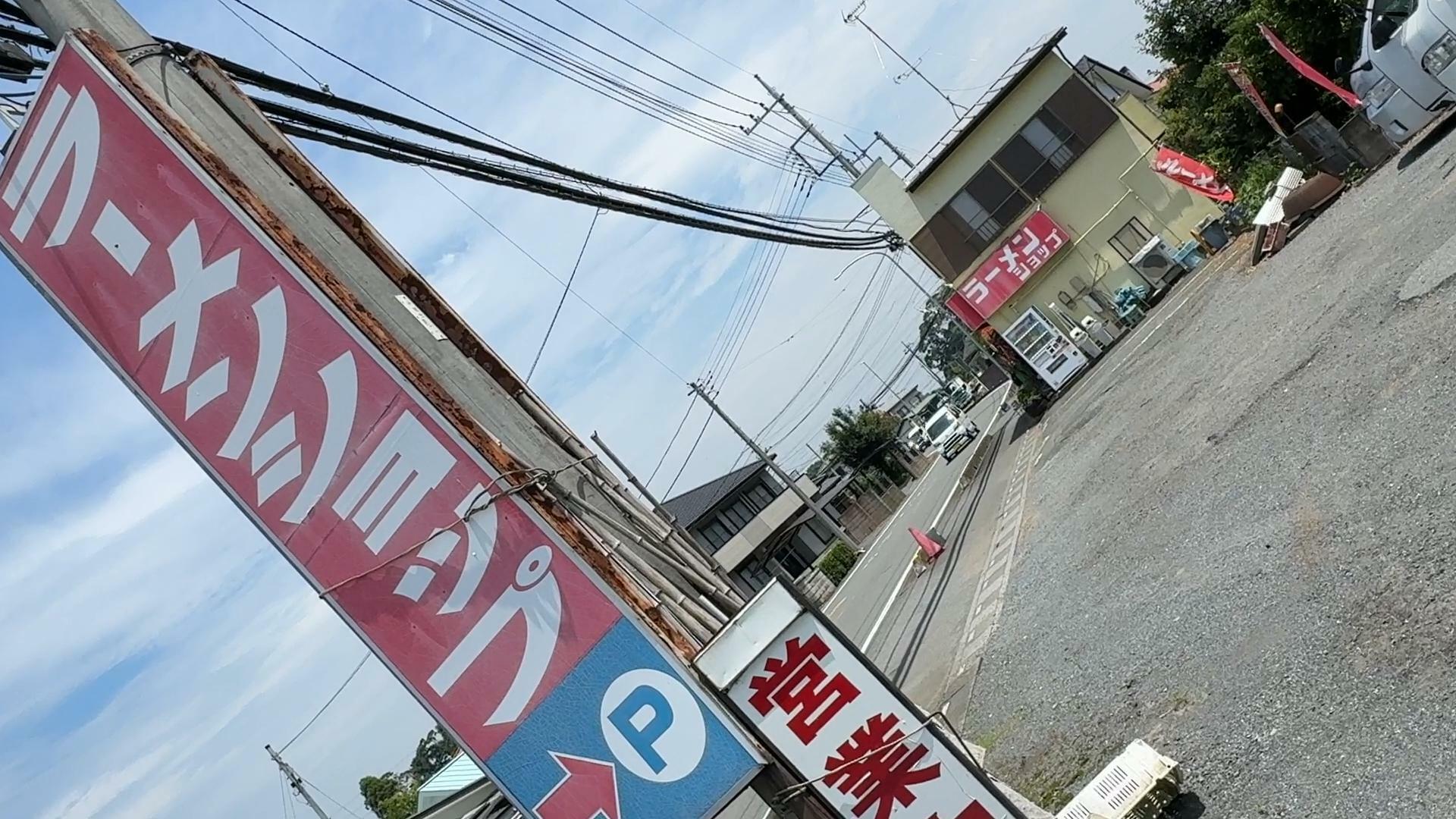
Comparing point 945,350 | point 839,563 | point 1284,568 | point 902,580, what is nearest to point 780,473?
point 839,563

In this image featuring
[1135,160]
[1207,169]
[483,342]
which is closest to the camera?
[483,342]

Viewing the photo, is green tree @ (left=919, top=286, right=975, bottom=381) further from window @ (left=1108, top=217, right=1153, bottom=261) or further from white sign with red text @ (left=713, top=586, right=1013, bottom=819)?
white sign with red text @ (left=713, top=586, right=1013, bottom=819)

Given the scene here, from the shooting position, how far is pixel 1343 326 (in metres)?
9.09

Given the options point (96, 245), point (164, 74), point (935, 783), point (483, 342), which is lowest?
point (935, 783)

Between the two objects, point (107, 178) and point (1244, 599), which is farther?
point (1244, 599)

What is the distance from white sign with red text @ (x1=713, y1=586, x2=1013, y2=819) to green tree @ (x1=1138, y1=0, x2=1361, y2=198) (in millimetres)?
18613

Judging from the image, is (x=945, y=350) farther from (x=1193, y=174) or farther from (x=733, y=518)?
(x=1193, y=174)

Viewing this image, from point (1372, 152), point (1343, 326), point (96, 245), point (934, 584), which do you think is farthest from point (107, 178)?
point (1372, 152)

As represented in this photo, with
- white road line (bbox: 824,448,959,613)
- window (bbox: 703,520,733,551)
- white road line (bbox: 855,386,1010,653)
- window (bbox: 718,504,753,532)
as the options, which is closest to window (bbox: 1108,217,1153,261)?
white road line (bbox: 855,386,1010,653)

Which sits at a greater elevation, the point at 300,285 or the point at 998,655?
the point at 300,285

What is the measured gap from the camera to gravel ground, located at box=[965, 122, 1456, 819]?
492cm

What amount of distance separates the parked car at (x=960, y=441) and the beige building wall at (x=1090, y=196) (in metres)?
8.77

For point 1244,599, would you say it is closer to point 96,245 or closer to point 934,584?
point 96,245

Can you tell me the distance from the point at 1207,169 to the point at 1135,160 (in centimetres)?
288
